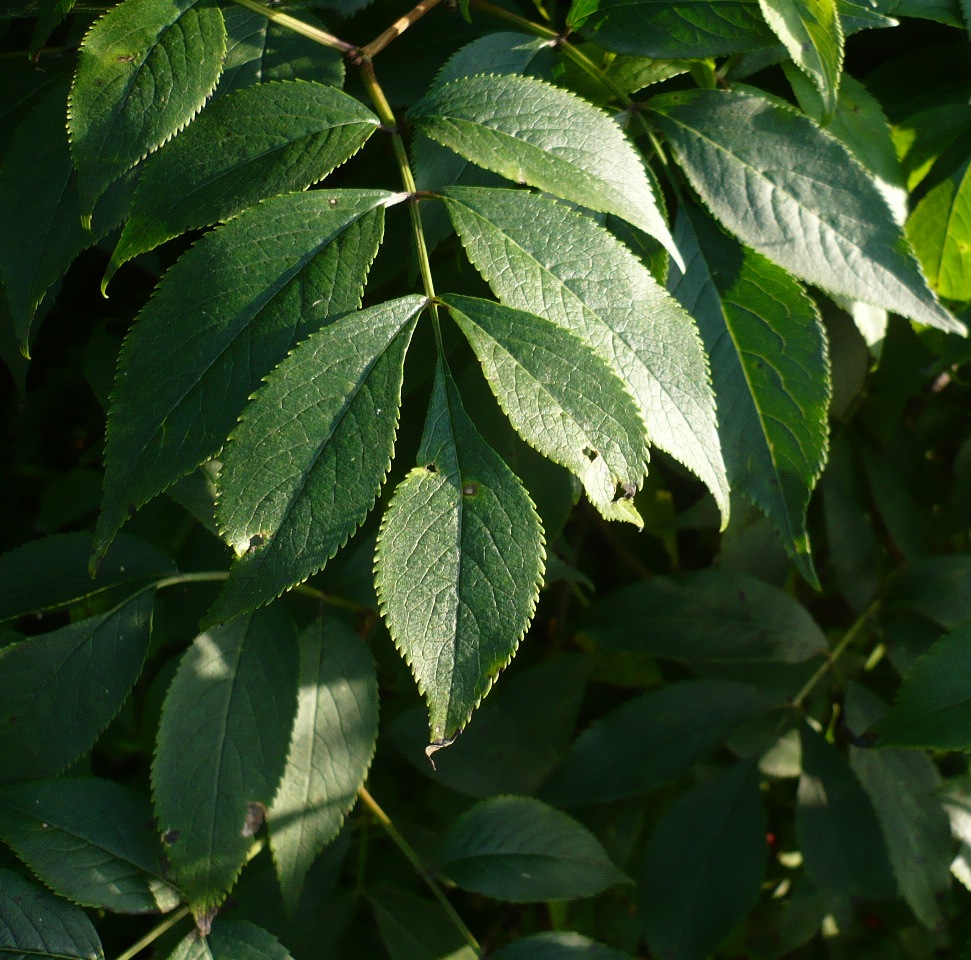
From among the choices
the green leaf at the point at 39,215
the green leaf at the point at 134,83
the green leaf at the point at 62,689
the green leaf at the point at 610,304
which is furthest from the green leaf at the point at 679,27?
the green leaf at the point at 62,689

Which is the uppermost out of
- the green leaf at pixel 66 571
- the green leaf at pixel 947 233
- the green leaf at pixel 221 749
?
the green leaf at pixel 947 233

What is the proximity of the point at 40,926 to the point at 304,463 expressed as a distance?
48cm

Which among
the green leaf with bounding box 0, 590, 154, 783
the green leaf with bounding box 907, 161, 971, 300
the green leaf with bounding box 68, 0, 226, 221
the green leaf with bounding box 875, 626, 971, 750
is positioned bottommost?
the green leaf with bounding box 875, 626, 971, 750

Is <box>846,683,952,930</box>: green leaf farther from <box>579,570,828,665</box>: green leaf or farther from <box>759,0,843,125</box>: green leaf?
<box>759,0,843,125</box>: green leaf

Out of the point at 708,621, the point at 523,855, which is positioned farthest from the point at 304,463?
the point at 708,621

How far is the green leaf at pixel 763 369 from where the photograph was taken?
88 cm

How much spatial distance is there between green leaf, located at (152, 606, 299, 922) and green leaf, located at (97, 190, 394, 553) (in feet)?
0.91

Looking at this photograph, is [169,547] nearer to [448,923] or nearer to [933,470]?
[448,923]

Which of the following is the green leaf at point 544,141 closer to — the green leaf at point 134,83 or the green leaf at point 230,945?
the green leaf at point 134,83

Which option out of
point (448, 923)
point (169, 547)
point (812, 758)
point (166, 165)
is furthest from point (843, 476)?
point (166, 165)

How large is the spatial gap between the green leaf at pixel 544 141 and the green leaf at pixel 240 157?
8cm

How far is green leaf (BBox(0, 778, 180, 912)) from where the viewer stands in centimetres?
79

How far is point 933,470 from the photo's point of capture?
1629mm

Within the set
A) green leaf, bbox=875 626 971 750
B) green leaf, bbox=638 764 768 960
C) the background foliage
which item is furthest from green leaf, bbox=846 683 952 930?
green leaf, bbox=875 626 971 750
